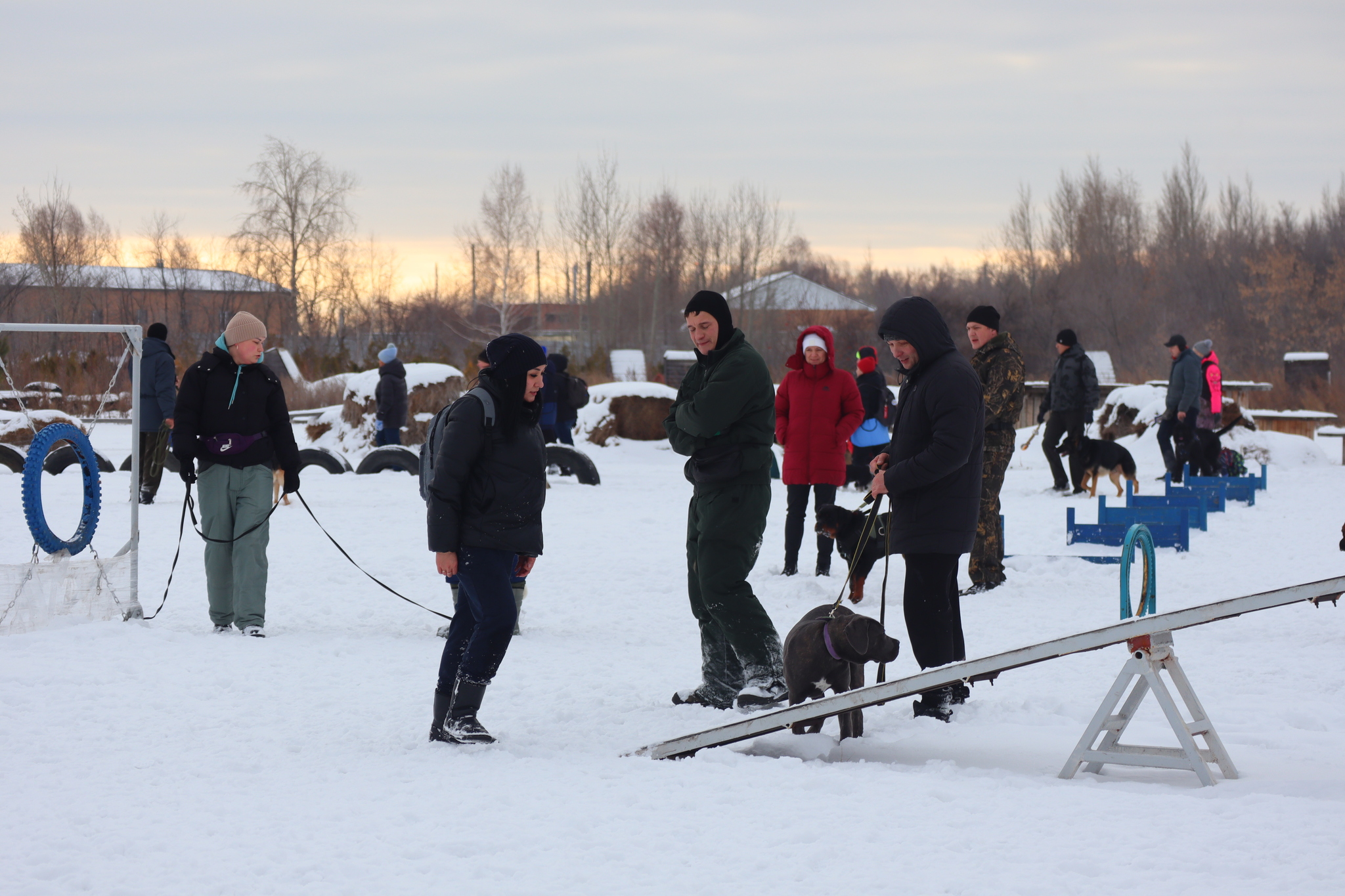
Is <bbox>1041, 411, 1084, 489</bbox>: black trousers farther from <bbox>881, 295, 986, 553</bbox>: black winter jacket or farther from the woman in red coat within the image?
<bbox>881, 295, 986, 553</bbox>: black winter jacket

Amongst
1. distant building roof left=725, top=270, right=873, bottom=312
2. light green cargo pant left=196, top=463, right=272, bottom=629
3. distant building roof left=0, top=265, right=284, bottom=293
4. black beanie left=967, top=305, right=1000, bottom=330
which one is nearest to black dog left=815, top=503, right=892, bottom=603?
black beanie left=967, top=305, right=1000, bottom=330

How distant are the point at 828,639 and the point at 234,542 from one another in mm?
3516

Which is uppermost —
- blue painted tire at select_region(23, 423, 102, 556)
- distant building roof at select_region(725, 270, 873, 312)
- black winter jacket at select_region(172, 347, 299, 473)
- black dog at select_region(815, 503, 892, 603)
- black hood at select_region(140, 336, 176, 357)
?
distant building roof at select_region(725, 270, 873, 312)

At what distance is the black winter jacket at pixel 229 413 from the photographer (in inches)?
238

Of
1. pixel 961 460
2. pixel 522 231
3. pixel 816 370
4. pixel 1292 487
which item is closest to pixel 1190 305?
pixel 522 231

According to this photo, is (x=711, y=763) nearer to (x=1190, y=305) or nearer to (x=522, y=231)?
(x=522, y=231)

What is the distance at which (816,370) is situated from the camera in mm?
7816

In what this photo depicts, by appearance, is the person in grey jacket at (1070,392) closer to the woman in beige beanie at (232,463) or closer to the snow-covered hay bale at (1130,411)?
the snow-covered hay bale at (1130,411)

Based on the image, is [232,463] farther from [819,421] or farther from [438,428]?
[819,421]

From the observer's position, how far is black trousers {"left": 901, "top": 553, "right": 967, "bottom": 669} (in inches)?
178

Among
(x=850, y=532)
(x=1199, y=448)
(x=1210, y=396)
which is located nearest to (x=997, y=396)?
(x=850, y=532)

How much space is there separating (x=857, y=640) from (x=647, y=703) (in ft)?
3.72

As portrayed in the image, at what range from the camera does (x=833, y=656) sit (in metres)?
4.22

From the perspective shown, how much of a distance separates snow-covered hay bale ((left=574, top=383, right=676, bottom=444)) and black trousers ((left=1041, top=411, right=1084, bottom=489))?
7.79m
